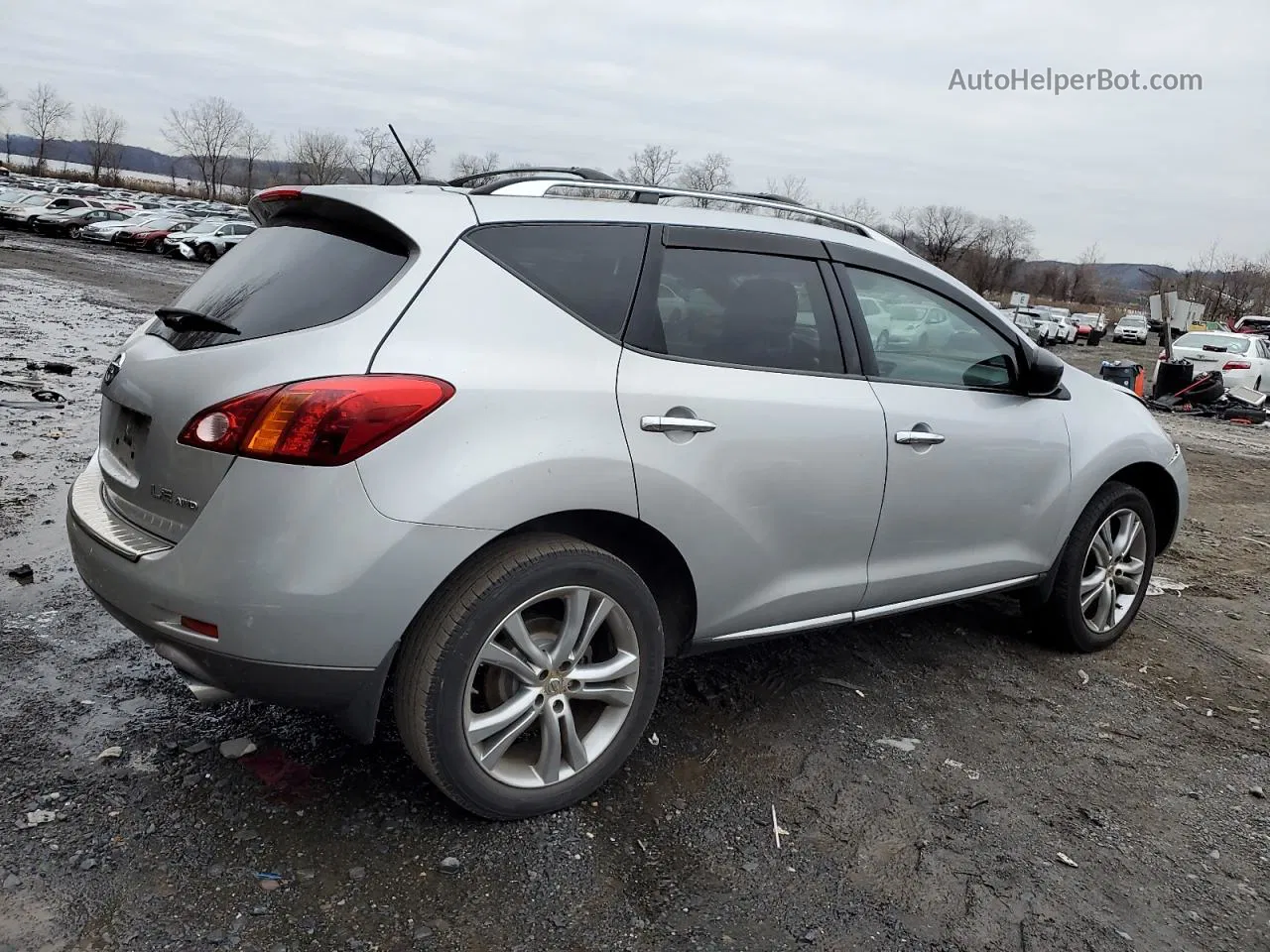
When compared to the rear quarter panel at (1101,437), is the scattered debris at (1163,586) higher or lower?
lower

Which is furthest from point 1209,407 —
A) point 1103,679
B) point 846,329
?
point 846,329

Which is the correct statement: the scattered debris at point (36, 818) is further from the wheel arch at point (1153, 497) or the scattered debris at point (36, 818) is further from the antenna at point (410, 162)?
the wheel arch at point (1153, 497)

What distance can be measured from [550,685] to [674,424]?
813 millimetres

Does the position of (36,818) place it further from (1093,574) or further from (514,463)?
(1093,574)

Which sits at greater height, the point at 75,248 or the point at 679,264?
the point at 679,264

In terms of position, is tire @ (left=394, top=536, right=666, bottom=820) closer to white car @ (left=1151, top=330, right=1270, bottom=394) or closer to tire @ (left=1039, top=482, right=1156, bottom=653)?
tire @ (left=1039, top=482, right=1156, bottom=653)

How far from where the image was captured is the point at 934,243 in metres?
125

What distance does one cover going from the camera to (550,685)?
2.79 meters

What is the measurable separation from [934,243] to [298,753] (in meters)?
131

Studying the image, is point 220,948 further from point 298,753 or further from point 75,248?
point 75,248

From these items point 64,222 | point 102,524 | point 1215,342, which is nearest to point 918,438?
point 102,524

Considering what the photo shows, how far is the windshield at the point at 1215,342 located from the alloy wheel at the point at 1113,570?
813 inches

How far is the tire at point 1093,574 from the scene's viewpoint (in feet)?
14.2

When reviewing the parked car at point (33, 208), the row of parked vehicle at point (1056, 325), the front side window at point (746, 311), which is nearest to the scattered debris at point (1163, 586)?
the front side window at point (746, 311)
